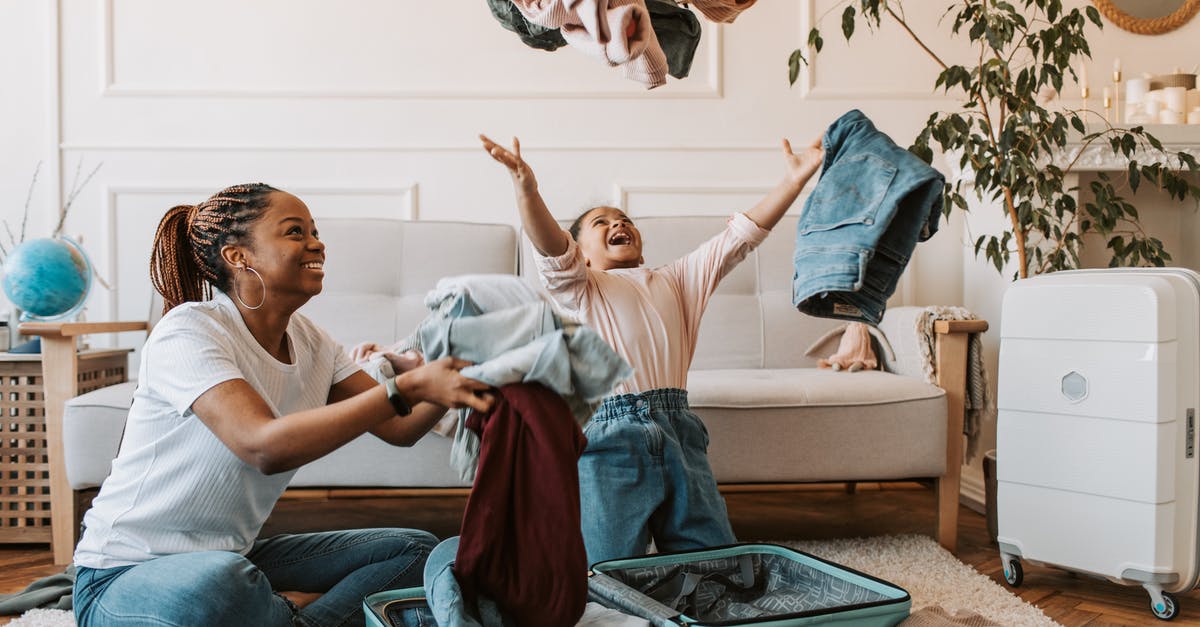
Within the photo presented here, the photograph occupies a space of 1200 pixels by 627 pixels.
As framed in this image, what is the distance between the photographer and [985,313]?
2.93 m

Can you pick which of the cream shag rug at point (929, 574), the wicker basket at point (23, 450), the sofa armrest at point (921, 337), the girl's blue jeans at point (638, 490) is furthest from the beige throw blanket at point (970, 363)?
the wicker basket at point (23, 450)

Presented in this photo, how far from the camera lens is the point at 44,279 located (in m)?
2.42

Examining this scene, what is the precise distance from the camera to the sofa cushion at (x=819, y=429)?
2.20m

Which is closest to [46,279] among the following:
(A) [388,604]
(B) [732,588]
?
(A) [388,604]

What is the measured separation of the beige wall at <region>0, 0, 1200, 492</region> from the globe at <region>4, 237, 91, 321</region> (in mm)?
549

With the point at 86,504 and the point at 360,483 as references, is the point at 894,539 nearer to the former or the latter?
the point at 360,483

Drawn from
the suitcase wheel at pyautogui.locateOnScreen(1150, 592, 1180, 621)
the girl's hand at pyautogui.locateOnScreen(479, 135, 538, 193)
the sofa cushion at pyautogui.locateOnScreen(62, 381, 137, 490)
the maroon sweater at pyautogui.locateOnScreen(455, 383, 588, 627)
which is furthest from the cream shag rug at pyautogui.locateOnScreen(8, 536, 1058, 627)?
the girl's hand at pyautogui.locateOnScreen(479, 135, 538, 193)

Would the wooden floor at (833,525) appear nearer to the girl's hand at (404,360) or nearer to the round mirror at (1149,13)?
the girl's hand at (404,360)

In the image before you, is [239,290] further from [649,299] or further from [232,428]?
[649,299]

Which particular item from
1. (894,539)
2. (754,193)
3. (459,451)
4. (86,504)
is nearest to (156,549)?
(459,451)

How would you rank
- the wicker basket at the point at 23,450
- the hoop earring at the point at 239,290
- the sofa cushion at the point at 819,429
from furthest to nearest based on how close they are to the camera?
the wicker basket at the point at 23,450 < the sofa cushion at the point at 819,429 < the hoop earring at the point at 239,290

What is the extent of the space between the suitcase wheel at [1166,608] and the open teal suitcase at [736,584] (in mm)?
946

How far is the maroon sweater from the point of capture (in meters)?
1.05

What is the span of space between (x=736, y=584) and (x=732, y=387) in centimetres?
83
